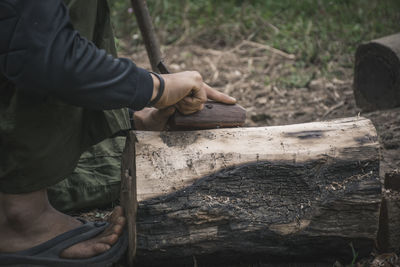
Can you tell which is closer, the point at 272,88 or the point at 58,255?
the point at 58,255

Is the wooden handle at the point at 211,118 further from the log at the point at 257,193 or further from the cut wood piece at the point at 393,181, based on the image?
the cut wood piece at the point at 393,181

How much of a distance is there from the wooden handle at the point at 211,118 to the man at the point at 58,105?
4cm

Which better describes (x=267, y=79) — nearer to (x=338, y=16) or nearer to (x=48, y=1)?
(x=338, y=16)

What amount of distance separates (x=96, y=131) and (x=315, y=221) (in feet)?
3.16

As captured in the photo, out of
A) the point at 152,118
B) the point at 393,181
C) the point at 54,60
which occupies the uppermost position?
the point at 54,60

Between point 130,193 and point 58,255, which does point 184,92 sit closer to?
point 130,193

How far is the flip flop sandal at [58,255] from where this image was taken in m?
1.78

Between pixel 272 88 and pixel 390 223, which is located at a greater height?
pixel 272 88

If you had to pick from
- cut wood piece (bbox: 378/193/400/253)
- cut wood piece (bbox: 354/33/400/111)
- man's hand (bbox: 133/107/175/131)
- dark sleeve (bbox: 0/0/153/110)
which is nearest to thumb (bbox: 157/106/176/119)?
man's hand (bbox: 133/107/175/131)

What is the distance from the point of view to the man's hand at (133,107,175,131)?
2018 mm

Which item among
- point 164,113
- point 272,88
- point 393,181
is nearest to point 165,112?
point 164,113

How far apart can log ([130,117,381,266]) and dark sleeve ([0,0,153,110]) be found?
32 cm

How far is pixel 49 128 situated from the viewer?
1.75m

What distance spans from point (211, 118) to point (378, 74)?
78.7 inches
